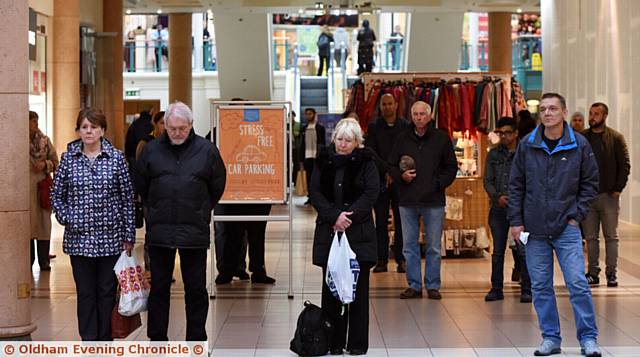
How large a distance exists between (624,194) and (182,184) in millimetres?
10070

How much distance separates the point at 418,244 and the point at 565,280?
98.9 inches

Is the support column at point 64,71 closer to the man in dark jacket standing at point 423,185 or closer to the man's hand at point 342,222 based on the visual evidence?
the man in dark jacket standing at point 423,185

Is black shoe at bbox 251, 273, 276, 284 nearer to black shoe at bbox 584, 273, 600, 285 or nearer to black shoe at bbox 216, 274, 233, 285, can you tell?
black shoe at bbox 216, 274, 233, 285

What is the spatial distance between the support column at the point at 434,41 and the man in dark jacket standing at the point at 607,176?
16.5 metres

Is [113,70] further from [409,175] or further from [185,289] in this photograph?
[185,289]

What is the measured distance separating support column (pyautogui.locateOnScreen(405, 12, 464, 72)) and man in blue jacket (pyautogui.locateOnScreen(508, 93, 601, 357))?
1943cm

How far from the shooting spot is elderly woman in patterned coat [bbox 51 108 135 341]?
21.3ft

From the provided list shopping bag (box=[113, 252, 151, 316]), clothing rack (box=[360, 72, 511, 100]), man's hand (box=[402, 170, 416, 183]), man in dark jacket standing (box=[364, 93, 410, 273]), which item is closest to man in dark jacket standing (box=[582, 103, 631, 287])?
man's hand (box=[402, 170, 416, 183])

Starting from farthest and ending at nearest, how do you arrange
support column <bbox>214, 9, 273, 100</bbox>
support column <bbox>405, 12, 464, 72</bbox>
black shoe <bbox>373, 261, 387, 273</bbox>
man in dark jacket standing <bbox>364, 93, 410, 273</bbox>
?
1. support column <bbox>405, 12, 464, 72</bbox>
2. support column <bbox>214, 9, 273, 100</bbox>
3. black shoe <bbox>373, 261, 387, 273</bbox>
4. man in dark jacket standing <bbox>364, 93, 410, 273</bbox>

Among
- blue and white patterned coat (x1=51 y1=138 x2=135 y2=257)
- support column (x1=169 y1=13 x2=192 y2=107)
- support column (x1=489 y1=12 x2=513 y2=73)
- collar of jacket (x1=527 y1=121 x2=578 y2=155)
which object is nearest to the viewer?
blue and white patterned coat (x1=51 y1=138 x2=135 y2=257)

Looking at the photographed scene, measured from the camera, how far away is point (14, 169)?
692 centimetres

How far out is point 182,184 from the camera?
655 centimetres

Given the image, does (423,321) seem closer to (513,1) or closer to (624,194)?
(624,194)

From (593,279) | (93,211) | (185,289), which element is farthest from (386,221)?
(93,211)
